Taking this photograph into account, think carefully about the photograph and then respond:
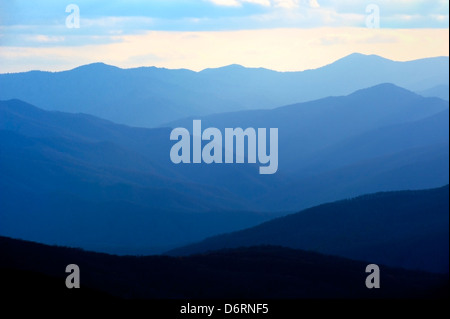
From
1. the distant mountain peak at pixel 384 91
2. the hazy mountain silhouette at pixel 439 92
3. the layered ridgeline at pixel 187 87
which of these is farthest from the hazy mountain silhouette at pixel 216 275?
the hazy mountain silhouette at pixel 439 92

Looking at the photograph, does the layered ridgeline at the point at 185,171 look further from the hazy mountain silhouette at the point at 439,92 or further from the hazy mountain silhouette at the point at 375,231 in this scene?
the hazy mountain silhouette at the point at 375,231

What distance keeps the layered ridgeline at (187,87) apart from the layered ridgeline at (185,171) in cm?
835

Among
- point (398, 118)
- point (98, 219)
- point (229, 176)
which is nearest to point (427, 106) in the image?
point (398, 118)

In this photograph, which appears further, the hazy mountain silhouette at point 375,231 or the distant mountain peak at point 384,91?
the distant mountain peak at point 384,91

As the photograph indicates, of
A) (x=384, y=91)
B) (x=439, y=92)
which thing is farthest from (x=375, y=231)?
(x=439, y=92)

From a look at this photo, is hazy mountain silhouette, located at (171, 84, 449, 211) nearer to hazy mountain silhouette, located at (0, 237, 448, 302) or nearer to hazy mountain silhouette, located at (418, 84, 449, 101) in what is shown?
hazy mountain silhouette, located at (418, 84, 449, 101)

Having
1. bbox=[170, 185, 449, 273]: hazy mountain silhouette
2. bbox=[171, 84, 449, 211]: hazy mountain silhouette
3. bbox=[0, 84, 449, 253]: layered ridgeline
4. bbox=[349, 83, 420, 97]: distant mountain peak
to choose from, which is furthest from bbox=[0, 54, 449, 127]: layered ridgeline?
bbox=[170, 185, 449, 273]: hazy mountain silhouette

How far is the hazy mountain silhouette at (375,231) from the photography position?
39838mm

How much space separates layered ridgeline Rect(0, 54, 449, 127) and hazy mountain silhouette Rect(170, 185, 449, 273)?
98.8m

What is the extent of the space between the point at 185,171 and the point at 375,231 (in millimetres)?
87213

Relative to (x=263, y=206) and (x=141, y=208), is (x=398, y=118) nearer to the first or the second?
(x=263, y=206)

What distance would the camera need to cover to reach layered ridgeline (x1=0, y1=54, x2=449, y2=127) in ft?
526

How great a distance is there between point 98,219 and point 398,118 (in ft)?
247

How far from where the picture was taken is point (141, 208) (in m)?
99.8
